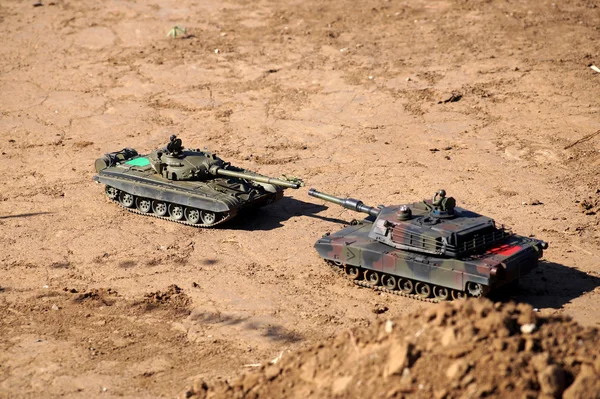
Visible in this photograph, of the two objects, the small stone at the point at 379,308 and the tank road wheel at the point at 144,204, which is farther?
the tank road wheel at the point at 144,204

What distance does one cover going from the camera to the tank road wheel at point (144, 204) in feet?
68.4

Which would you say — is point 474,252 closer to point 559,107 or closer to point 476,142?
point 476,142

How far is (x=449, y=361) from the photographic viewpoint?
435 inches

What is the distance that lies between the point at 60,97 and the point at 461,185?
13569 millimetres

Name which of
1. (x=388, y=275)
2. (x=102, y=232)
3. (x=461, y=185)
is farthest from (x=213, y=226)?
(x=461, y=185)

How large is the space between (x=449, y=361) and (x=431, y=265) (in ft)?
15.9

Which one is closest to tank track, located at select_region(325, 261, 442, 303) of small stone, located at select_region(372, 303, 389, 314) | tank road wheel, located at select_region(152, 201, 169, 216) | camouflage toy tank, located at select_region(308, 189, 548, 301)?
camouflage toy tank, located at select_region(308, 189, 548, 301)

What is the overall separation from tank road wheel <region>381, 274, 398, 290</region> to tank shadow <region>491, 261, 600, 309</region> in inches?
73.0

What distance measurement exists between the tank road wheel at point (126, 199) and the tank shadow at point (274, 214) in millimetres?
2499

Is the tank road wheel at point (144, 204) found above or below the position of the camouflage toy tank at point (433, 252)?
below

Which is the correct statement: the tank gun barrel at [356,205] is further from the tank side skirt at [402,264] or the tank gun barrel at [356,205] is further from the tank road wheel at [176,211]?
the tank road wheel at [176,211]

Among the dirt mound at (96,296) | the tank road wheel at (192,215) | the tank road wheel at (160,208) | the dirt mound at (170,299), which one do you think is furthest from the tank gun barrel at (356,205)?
the dirt mound at (96,296)

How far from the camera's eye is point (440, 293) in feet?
52.9

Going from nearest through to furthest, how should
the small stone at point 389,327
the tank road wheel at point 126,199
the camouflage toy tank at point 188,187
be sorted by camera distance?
the small stone at point 389,327 → the camouflage toy tank at point 188,187 → the tank road wheel at point 126,199
